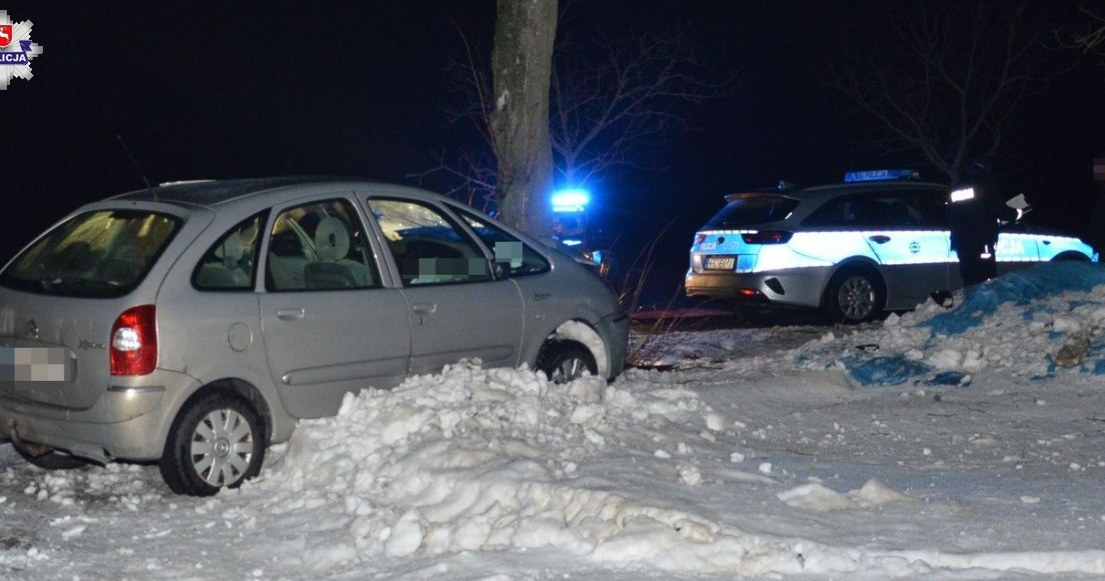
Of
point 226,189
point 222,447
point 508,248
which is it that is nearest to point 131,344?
point 222,447

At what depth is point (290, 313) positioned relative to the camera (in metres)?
6.70

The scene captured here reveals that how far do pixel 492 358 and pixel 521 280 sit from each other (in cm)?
55

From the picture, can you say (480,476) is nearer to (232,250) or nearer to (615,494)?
(615,494)

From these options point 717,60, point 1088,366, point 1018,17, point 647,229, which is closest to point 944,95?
point 1018,17

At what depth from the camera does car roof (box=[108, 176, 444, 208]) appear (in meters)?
6.87

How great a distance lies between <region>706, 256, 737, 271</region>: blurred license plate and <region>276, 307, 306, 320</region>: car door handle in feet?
25.5

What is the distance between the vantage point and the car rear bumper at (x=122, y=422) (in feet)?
20.1

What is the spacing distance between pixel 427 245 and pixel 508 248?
1.99 feet

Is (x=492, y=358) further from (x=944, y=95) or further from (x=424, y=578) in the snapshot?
(x=944, y=95)

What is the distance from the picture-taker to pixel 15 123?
32.2 meters

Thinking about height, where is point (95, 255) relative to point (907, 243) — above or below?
below

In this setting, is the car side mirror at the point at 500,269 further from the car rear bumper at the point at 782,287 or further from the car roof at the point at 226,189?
the car rear bumper at the point at 782,287

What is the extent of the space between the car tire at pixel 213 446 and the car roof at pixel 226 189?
3.55ft

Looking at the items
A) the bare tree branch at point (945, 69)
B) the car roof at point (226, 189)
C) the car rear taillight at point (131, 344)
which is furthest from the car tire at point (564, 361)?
the bare tree branch at point (945, 69)
